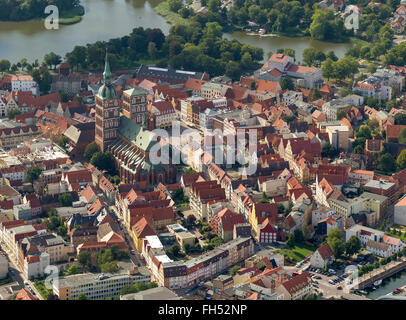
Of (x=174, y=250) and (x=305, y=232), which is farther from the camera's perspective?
(x=305, y=232)

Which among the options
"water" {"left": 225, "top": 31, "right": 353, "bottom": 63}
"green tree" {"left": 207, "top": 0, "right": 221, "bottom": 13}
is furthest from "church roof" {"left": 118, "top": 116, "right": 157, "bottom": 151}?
"green tree" {"left": 207, "top": 0, "right": 221, "bottom": 13}

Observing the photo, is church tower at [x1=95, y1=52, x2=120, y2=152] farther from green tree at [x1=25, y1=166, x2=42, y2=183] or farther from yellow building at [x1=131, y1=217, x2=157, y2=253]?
yellow building at [x1=131, y1=217, x2=157, y2=253]

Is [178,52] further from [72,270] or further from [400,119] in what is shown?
[72,270]

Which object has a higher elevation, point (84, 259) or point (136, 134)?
point (136, 134)

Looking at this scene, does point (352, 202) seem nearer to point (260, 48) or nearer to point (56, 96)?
point (56, 96)

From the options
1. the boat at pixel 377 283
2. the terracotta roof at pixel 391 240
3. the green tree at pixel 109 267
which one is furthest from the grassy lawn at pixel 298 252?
the green tree at pixel 109 267

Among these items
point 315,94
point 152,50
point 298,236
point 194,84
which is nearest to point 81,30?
point 152,50
